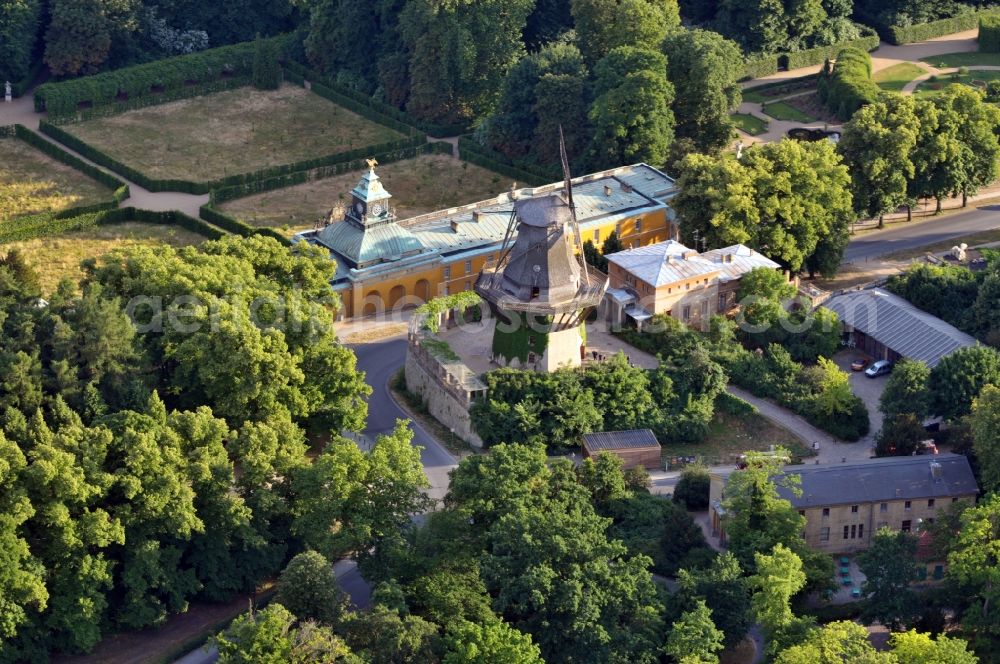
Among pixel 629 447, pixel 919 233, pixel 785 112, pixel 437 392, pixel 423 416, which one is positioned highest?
pixel 785 112

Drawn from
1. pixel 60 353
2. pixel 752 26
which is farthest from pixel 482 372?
pixel 752 26

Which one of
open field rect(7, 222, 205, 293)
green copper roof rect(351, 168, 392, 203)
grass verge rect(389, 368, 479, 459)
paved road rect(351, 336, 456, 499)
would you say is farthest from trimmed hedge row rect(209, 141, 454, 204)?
grass verge rect(389, 368, 479, 459)

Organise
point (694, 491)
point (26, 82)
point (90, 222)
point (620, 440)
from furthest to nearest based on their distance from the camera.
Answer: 1. point (26, 82)
2. point (90, 222)
3. point (620, 440)
4. point (694, 491)

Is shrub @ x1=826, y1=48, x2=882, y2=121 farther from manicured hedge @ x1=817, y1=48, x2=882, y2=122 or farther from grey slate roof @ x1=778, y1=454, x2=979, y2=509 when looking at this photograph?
grey slate roof @ x1=778, y1=454, x2=979, y2=509

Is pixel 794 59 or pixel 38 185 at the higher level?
pixel 794 59

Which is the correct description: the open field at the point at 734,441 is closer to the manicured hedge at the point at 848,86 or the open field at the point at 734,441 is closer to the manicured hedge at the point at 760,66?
the manicured hedge at the point at 848,86

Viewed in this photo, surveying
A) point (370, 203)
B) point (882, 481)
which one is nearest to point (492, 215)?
point (370, 203)

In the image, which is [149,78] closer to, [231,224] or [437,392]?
[231,224]

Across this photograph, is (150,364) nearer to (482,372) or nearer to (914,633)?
(482,372)
